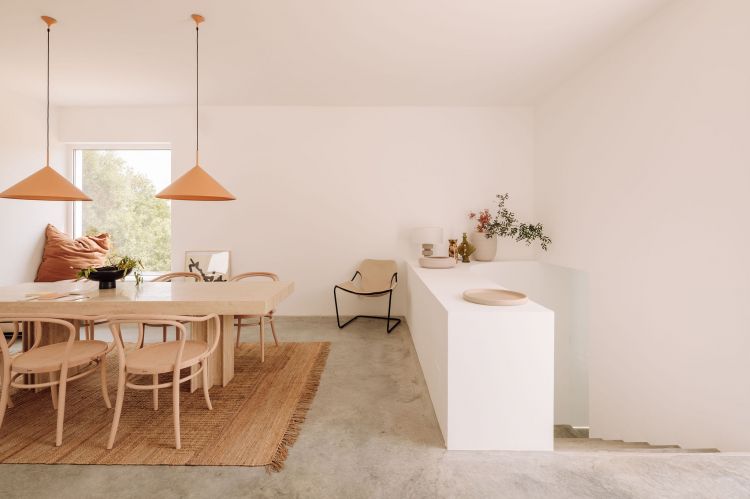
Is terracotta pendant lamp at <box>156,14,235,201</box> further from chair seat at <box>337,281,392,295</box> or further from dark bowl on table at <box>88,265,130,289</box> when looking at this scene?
chair seat at <box>337,281,392,295</box>

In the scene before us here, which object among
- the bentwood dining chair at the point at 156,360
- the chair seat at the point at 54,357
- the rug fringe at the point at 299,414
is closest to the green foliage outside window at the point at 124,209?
the chair seat at the point at 54,357

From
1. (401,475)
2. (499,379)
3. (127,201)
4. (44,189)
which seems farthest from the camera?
(127,201)

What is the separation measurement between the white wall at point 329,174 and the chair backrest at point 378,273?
0.18 meters

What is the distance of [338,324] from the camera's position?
4648 mm

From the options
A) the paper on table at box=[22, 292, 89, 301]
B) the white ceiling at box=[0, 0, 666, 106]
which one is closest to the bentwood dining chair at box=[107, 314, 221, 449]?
the paper on table at box=[22, 292, 89, 301]

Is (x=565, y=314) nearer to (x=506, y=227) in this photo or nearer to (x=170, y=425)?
(x=506, y=227)

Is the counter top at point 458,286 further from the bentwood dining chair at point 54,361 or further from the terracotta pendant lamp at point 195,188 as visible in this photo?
the bentwood dining chair at point 54,361

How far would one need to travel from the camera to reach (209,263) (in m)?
4.98

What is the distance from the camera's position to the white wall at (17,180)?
4301mm

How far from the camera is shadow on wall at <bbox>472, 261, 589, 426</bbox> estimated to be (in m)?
4.21

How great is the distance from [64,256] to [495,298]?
5132mm

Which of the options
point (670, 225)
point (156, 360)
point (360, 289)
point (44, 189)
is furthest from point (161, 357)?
point (670, 225)

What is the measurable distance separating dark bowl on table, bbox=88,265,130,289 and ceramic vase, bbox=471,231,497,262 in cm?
386

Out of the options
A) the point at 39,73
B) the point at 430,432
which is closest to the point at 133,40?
the point at 39,73
